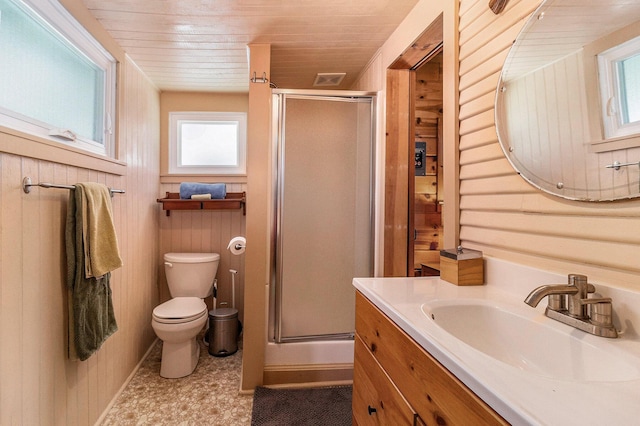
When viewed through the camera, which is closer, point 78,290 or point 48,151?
point 48,151

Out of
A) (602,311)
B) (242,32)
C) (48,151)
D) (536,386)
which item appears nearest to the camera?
(536,386)

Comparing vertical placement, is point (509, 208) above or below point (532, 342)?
above

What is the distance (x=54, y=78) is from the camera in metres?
1.51

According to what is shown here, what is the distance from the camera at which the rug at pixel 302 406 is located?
1.72m

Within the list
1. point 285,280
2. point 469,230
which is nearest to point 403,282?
point 469,230

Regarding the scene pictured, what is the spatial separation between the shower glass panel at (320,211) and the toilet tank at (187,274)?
0.83 m

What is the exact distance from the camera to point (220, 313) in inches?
98.9

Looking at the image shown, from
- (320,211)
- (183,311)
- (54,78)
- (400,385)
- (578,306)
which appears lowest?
(183,311)

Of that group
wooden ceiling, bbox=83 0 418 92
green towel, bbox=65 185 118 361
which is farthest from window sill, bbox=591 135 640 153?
green towel, bbox=65 185 118 361

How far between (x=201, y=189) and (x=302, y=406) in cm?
185

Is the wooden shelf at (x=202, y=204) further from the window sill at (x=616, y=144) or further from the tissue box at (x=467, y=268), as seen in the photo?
the window sill at (x=616, y=144)

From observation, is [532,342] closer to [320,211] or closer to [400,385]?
[400,385]

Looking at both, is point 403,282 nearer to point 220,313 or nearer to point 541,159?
point 541,159

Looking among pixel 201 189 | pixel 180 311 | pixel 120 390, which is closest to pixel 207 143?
pixel 201 189
